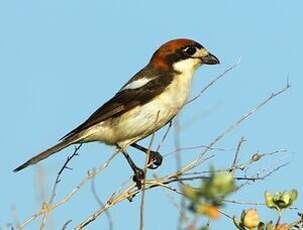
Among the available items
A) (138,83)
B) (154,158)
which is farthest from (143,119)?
(154,158)

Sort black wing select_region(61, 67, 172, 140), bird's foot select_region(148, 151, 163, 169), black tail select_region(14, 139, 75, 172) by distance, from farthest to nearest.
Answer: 1. black wing select_region(61, 67, 172, 140)
2. black tail select_region(14, 139, 75, 172)
3. bird's foot select_region(148, 151, 163, 169)

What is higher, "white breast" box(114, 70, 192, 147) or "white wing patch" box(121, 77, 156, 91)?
"white wing patch" box(121, 77, 156, 91)

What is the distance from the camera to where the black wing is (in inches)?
247

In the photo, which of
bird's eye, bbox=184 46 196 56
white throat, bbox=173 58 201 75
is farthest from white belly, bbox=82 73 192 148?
bird's eye, bbox=184 46 196 56

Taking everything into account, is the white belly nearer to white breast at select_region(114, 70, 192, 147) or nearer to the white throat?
white breast at select_region(114, 70, 192, 147)

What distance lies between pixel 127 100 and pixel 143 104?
Answer: 0.68ft

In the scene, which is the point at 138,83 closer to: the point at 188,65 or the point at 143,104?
the point at 143,104

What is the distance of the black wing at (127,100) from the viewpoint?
6277mm

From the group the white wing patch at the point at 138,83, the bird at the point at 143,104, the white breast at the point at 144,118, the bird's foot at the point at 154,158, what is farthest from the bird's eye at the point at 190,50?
the bird's foot at the point at 154,158

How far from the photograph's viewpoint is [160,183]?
10.6 ft

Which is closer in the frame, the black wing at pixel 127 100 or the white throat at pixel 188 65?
the black wing at pixel 127 100

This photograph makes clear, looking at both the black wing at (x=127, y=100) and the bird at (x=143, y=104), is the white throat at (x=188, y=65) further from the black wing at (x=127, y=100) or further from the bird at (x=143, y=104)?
the black wing at (x=127, y=100)

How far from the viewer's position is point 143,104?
6.28 metres

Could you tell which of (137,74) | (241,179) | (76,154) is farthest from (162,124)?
(241,179)
